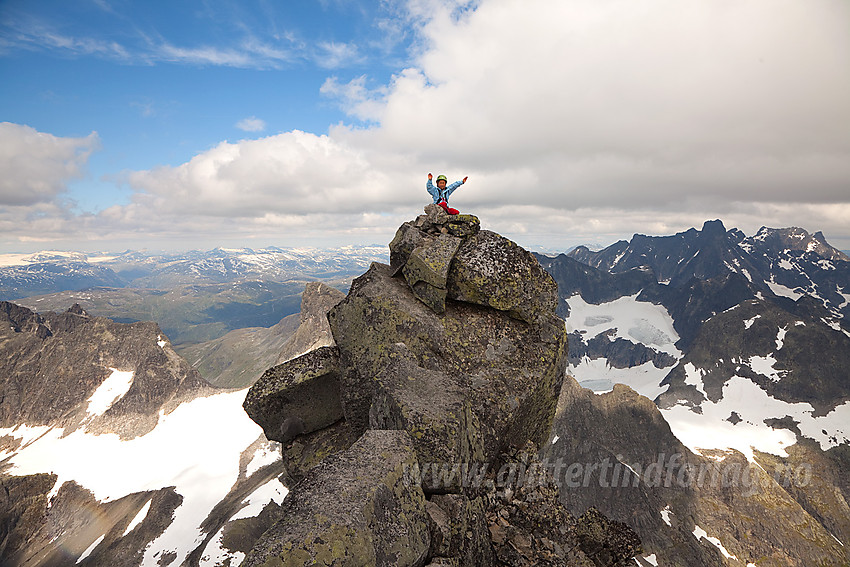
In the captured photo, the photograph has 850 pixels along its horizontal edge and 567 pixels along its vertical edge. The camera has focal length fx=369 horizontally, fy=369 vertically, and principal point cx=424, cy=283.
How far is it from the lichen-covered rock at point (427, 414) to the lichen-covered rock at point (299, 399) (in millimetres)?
3918


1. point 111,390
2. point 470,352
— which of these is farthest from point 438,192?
point 111,390

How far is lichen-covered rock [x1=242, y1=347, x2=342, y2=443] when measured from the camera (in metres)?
16.3

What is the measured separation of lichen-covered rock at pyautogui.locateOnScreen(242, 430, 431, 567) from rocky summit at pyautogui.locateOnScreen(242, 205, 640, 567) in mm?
27

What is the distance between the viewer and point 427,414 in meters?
10.6

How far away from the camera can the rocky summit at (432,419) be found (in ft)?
25.1

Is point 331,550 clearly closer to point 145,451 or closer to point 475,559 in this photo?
point 475,559

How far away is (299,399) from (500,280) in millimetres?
10665

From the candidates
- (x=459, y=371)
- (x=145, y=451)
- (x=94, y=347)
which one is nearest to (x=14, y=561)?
(x=145, y=451)

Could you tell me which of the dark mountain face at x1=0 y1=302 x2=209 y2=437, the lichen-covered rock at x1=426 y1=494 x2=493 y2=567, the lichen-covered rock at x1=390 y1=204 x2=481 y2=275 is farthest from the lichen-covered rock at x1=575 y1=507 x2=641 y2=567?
the dark mountain face at x1=0 y1=302 x2=209 y2=437

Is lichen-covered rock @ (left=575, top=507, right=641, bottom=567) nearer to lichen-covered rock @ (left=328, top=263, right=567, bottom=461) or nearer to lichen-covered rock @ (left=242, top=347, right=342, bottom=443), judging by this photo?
lichen-covered rock @ (left=328, top=263, right=567, bottom=461)

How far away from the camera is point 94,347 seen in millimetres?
172875

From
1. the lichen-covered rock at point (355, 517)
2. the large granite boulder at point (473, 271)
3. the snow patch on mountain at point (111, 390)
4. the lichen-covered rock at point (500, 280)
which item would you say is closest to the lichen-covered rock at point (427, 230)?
the large granite boulder at point (473, 271)

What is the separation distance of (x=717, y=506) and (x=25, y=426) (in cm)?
27260

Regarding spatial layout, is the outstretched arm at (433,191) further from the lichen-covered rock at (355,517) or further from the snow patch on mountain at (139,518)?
the snow patch on mountain at (139,518)
